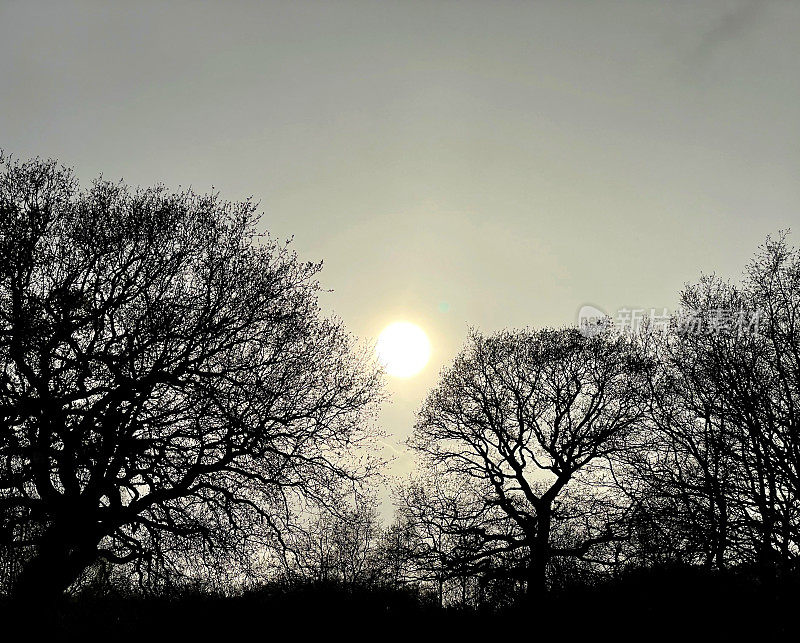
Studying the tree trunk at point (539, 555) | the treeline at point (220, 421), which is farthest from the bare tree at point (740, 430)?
the tree trunk at point (539, 555)

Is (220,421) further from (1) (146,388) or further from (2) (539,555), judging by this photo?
(2) (539,555)

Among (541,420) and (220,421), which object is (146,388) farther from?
(541,420)

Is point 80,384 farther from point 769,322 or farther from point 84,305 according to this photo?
point 769,322

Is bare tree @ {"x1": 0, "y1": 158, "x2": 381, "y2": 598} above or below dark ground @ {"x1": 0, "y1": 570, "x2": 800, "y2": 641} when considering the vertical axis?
above

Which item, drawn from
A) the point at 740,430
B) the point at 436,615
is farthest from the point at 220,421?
the point at 740,430

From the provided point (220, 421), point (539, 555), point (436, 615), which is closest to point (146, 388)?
point (220, 421)

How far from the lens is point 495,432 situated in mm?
22734

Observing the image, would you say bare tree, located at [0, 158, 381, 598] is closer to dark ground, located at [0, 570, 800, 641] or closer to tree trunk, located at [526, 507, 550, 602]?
dark ground, located at [0, 570, 800, 641]

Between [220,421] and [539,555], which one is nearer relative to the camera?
[220,421]

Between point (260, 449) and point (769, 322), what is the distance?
1258cm

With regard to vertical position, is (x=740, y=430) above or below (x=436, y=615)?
above

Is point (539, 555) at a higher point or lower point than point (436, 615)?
higher

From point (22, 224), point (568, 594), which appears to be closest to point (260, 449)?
point (22, 224)

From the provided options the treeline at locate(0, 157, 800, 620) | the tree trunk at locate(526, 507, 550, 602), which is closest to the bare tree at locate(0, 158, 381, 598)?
the treeline at locate(0, 157, 800, 620)
